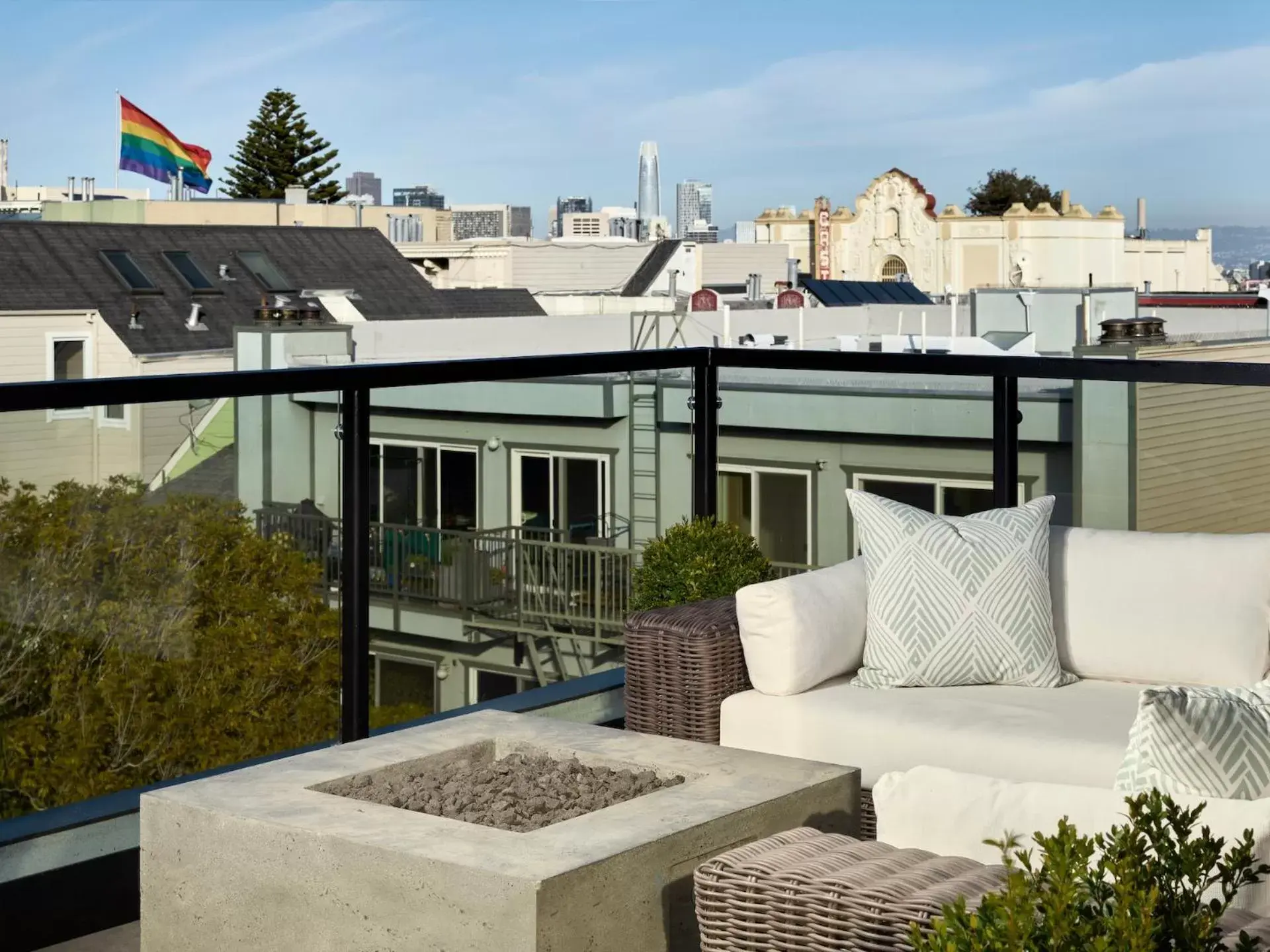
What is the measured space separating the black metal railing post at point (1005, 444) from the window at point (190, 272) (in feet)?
105

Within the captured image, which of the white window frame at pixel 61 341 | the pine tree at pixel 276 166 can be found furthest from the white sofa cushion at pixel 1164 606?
the pine tree at pixel 276 166

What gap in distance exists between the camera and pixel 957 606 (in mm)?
3396

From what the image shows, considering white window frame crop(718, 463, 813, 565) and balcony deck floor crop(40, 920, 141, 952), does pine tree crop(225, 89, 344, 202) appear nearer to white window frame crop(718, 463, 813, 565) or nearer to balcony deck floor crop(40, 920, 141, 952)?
white window frame crop(718, 463, 813, 565)

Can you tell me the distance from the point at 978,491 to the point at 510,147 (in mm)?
74893

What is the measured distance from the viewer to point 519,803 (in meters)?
2.44

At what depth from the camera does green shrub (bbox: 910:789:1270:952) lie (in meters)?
1.26

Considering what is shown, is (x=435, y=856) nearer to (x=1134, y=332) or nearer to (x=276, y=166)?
(x=1134, y=332)

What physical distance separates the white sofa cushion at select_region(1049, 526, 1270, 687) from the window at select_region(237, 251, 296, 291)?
34051mm

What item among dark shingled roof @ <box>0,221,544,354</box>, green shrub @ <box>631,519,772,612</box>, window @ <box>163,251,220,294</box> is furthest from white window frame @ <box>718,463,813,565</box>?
window @ <box>163,251,220,294</box>

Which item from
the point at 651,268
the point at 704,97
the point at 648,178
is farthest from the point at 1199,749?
the point at 704,97

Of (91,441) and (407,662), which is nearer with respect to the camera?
(91,441)

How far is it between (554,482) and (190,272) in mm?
32591

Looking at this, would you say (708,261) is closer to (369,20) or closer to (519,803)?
(369,20)

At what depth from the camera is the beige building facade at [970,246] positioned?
75688 mm
